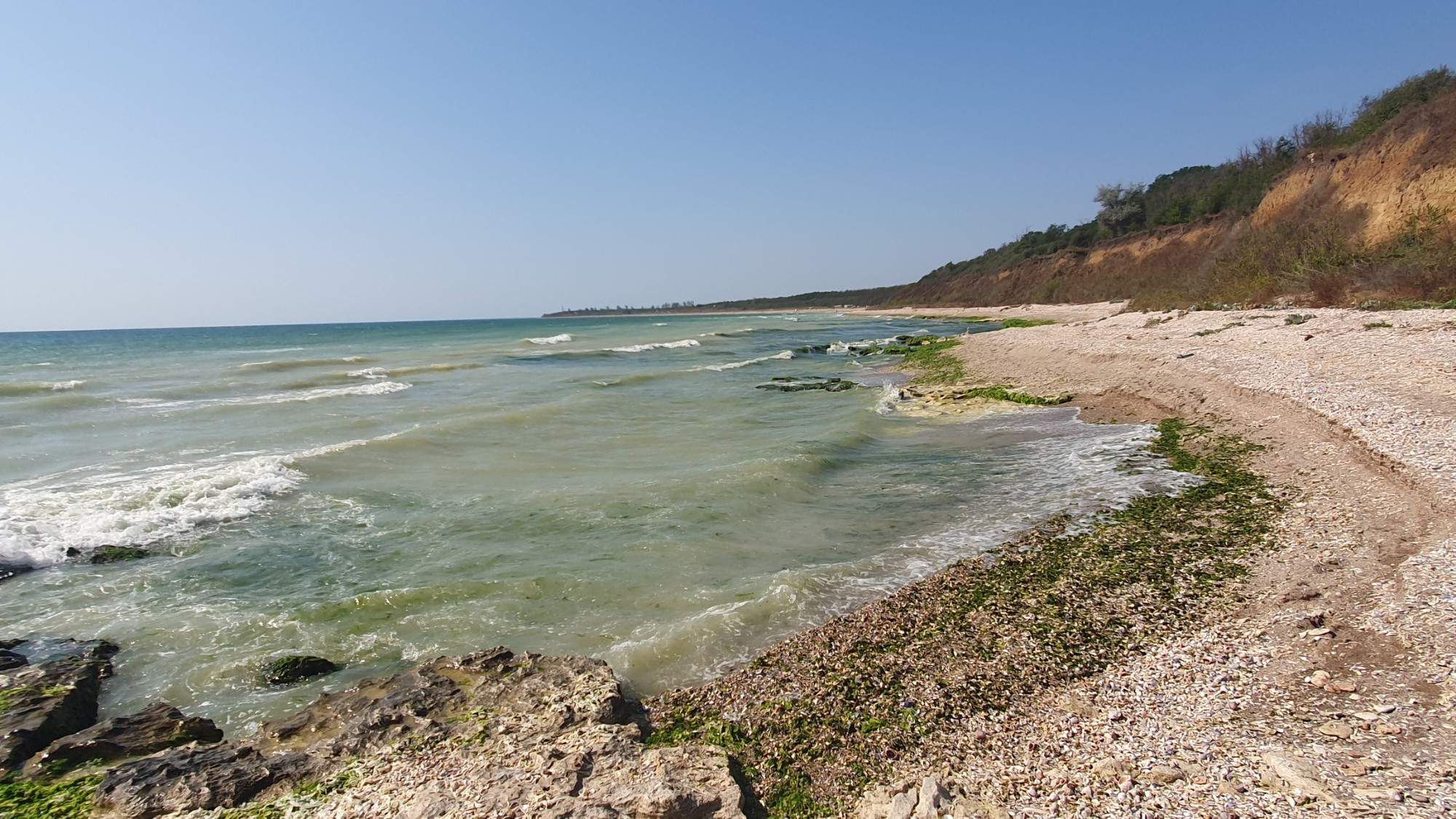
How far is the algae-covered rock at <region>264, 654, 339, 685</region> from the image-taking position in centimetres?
545

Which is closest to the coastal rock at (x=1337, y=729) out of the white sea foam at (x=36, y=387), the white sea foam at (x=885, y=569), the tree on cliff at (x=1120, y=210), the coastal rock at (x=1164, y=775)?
the coastal rock at (x=1164, y=775)

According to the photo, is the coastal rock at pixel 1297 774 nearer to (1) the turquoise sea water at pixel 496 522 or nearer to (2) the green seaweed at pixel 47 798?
(1) the turquoise sea water at pixel 496 522

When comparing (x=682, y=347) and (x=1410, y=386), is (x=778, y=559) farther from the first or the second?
(x=682, y=347)

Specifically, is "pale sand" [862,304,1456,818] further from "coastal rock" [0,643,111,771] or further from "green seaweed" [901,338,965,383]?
"green seaweed" [901,338,965,383]

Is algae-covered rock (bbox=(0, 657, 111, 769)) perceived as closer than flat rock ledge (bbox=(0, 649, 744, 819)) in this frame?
No

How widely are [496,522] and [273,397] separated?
18.5m

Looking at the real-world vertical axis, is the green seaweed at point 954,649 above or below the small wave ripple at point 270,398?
below

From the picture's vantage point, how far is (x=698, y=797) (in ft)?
11.6

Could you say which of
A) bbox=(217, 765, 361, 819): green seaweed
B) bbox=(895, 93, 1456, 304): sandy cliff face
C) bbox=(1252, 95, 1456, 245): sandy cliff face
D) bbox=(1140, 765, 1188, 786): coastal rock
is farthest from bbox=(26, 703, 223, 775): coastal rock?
bbox=(895, 93, 1456, 304): sandy cliff face

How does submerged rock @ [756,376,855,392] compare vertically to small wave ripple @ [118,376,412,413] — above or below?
below

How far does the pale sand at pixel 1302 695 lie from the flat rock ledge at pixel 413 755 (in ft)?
4.66

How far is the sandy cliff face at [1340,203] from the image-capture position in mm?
21344

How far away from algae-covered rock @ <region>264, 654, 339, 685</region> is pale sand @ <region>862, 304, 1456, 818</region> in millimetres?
4630

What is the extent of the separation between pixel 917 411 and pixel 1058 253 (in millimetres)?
63400
